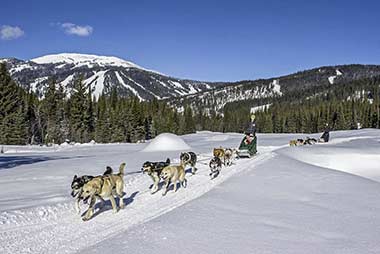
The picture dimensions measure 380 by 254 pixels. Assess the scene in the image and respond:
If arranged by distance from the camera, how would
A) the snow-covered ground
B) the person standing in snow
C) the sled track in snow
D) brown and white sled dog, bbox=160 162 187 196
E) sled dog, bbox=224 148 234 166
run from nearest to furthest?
1. the snow-covered ground
2. the sled track in snow
3. brown and white sled dog, bbox=160 162 187 196
4. sled dog, bbox=224 148 234 166
5. the person standing in snow

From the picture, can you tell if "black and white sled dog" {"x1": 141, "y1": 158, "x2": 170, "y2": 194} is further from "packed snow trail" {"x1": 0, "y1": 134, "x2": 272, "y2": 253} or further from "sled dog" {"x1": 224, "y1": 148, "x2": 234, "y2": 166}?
"sled dog" {"x1": 224, "y1": 148, "x2": 234, "y2": 166}

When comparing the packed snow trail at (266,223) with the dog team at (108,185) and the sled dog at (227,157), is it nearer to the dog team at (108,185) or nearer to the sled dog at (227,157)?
the dog team at (108,185)

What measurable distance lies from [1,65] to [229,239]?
5107 centimetres

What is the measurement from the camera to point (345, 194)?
1164 centimetres

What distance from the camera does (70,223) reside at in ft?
26.6

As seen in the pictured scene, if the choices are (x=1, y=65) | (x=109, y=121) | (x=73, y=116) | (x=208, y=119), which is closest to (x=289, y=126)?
(x=208, y=119)

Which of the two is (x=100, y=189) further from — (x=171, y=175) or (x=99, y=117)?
(x=99, y=117)

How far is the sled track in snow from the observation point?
21.9 feet

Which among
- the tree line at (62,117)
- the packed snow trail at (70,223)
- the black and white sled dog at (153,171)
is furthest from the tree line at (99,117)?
the packed snow trail at (70,223)

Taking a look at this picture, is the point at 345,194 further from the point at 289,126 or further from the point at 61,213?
the point at 289,126

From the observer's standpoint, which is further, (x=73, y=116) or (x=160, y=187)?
(x=73, y=116)

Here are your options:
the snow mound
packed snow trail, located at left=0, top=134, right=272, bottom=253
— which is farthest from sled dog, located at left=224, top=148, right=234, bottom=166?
the snow mound

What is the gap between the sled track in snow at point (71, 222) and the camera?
6676 mm

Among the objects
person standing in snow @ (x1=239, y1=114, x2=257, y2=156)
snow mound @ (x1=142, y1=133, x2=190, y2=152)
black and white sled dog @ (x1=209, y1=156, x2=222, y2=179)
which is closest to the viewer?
black and white sled dog @ (x1=209, y1=156, x2=222, y2=179)
